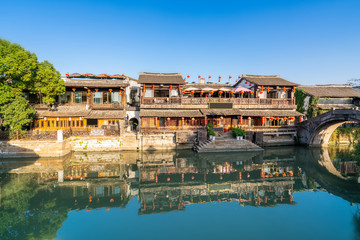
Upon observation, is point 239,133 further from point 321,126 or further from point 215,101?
point 321,126

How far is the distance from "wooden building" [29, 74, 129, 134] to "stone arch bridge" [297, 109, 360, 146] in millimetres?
22860

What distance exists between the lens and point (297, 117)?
2600cm

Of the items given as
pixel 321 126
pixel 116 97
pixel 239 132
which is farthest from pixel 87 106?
pixel 321 126

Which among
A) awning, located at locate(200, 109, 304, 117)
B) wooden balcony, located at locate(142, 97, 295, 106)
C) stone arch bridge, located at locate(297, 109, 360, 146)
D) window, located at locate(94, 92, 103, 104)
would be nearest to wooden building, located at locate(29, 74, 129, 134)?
window, located at locate(94, 92, 103, 104)

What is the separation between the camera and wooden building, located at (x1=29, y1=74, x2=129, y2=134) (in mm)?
22891

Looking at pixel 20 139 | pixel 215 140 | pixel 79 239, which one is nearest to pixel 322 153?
pixel 215 140

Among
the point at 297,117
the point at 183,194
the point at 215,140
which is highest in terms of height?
the point at 297,117

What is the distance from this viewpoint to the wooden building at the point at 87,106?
22.9m

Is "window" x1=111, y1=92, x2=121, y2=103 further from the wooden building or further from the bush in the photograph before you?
the bush

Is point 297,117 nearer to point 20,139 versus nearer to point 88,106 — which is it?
point 88,106

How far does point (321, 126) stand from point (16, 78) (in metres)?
33.5

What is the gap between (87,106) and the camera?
24.4 m

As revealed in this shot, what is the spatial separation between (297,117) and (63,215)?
91.0ft

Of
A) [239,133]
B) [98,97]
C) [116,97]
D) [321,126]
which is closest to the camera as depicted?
[239,133]
